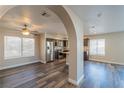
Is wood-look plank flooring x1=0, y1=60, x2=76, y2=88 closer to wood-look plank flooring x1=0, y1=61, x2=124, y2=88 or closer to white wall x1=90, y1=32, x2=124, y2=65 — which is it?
wood-look plank flooring x1=0, y1=61, x2=124, y2=88

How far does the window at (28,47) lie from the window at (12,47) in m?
0.37

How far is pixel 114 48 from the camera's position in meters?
6.18

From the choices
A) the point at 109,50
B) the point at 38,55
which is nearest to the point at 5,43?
the point at 38,55

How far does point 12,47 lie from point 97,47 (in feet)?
20.7

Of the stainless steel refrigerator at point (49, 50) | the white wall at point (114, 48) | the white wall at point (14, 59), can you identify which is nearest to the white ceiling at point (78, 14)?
the white wall at point (14, 59)

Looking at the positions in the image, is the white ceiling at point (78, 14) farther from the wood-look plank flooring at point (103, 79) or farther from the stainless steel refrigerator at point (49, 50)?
the stainless steel refrigerator at point (49, 50)

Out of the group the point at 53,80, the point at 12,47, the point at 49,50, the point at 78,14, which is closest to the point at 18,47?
the point at 12,47

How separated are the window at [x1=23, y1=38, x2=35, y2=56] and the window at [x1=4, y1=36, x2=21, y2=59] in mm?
371

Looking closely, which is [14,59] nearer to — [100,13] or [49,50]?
[49,50]

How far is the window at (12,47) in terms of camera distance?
5094 mm

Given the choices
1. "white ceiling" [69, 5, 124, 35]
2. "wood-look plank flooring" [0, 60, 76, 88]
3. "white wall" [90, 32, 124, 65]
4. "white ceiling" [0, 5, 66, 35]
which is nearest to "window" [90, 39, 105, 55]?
"white wall" [90, 32, 124, 65]

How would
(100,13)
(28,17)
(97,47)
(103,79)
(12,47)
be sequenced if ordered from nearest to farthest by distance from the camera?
(100,13)
(28,17)
(103,79)
(12,47)
(97,47)

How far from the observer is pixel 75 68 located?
300cm
